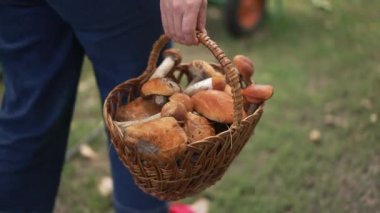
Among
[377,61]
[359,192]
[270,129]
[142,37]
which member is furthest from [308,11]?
[142,37]

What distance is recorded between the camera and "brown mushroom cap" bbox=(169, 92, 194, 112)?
1091 millimetres

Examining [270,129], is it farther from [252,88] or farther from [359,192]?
[252,88]

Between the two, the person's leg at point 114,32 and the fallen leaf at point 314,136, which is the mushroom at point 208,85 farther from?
the fallen leaf at point 314,136

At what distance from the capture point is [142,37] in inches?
46.5

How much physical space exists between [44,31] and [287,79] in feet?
5.32

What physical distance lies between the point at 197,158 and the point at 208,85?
0.64 feet

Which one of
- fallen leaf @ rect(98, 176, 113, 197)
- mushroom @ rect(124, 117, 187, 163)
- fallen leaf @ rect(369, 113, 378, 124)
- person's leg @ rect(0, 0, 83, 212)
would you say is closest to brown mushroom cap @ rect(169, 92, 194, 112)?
mushroom @ rect(124, 117, 187, 163)

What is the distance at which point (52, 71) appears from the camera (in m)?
1.27

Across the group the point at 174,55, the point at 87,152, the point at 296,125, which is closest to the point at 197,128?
the point at 174,55

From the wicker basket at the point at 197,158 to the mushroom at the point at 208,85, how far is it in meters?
0.09

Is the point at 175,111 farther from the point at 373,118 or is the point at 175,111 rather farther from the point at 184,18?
the point at 373,118

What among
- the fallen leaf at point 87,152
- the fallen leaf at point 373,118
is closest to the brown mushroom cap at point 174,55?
the fallen leaf at point 87,152

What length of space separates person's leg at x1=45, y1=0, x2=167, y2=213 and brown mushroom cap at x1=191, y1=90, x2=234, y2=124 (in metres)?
0.19

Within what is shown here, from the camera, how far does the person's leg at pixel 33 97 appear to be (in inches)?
48.3
